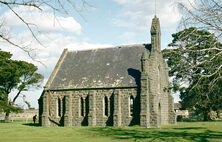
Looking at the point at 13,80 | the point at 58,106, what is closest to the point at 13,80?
the point at 13,80

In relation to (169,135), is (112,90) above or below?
above

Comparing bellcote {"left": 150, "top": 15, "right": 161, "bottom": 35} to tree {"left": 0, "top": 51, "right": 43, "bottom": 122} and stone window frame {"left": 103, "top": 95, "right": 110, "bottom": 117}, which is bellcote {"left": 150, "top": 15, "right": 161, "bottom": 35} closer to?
stone window frame {"left": 103, "top": 95, "right": 110, "bottom": 117}

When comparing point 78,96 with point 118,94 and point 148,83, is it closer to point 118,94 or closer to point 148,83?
point 118,94

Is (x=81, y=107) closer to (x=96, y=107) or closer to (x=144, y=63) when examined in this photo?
(x=96, y=107)

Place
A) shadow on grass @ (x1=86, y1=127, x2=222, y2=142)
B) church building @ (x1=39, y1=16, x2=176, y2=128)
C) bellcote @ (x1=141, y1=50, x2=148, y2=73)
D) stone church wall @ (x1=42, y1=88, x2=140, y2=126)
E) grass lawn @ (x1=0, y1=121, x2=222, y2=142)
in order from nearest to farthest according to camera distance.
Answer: grass lawn @ (x1=0, y1=121, x2=222, y2=142) < shadow on grass @ (x1=86, y1=127, x2=222, y2=142) < bellcote @ (x1=141, y1=50, x2=148, y2=73) < church building @ (x1=39, y1=16, x2=176, y2=128) < stone church wall @ (x1=42, y1=88, x2=140, y2=126)

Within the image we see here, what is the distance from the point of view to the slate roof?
37469 mm

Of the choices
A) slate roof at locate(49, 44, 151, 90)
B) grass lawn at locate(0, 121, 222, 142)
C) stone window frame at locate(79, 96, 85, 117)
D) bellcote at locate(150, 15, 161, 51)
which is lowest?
grass lawn at locate(0, 121, 222, 142)

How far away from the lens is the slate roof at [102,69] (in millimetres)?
37469

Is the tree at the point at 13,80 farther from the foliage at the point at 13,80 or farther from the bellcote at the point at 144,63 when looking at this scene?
the bellcote at the point at 144,63

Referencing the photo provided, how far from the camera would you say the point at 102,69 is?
4003 cm

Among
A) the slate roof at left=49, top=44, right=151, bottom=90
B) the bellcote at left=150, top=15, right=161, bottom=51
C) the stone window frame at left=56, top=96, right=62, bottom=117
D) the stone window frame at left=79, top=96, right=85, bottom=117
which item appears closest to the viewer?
the slate roof at left=49, top=44, right=151, bottom=90

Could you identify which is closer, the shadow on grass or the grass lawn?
the grass lawn

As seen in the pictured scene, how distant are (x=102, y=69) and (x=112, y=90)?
13.6ft

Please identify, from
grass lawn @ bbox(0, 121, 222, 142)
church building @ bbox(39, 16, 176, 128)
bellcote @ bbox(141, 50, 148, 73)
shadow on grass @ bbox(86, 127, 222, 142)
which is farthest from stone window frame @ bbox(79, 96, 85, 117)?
shadow on grass @ bbox(86, 127, 222, 142)
